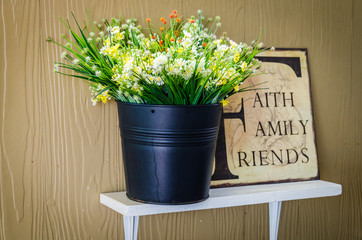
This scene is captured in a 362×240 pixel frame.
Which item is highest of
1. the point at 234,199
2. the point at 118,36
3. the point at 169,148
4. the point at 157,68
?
the point at 118,36

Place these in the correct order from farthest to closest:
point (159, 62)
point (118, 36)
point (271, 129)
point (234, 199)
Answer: point (271, 129), point (234, 199), point (118, 36), point (159, 62)

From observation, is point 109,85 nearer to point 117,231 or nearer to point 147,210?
point 147,210

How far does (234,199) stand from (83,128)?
665 millimetres

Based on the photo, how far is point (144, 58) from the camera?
4.97ft

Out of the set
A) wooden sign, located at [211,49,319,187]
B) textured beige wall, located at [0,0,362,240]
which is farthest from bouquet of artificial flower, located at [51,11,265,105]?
wooden sign, located at [211,49,319,187]

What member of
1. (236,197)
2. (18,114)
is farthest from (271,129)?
(18,114)

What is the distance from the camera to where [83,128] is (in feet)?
5.80

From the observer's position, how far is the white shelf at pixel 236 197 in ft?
5.08

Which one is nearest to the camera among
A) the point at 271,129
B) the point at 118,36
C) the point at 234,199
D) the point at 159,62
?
the point at 159,62

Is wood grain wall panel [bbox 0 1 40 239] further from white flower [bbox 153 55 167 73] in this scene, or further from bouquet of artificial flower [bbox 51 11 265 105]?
white flower [bbox 153 55 167 73]

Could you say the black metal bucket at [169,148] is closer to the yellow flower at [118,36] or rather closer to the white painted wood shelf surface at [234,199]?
the white painted wood shelf surface at [234,199]

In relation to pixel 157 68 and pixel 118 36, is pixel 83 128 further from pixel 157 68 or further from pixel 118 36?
pixel 157 68

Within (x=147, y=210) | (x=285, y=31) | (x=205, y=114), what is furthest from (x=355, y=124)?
(x=147, y=210)

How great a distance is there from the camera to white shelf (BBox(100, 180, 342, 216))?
155 cm
